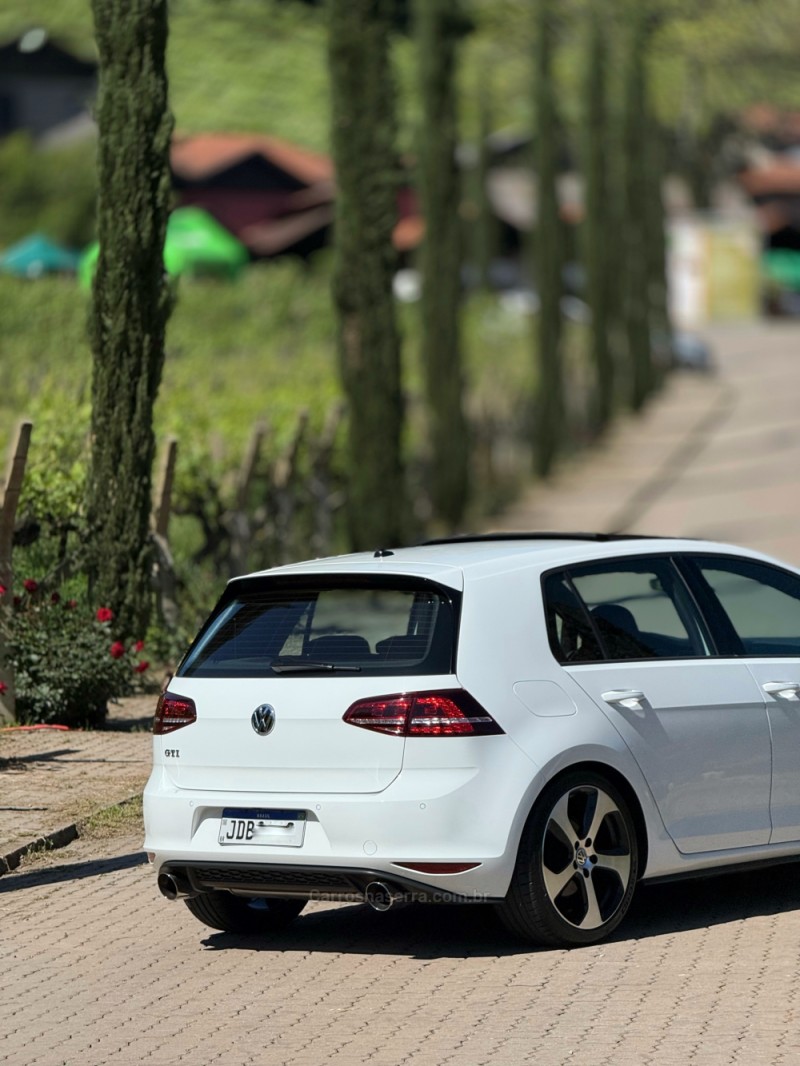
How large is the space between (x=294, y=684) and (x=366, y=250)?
16.2 m

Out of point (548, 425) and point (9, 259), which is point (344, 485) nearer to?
point (548, 425)

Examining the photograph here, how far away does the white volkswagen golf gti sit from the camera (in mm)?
7172

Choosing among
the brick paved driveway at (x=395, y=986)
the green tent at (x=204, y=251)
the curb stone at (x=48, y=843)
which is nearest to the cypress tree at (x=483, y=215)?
the green tent at (x=204, y=251)

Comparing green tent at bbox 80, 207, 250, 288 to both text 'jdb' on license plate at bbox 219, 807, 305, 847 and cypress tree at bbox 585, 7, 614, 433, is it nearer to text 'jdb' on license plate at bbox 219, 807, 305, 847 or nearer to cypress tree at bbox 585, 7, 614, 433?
cypress tree at bbox 585, 7, 614, 433

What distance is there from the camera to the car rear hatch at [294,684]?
286 inches

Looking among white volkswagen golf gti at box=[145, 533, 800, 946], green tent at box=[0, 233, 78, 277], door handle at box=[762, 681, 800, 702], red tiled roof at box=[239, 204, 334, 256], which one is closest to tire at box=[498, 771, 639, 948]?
white volkswagen golf gti at box=[145, 533, 800, 946]

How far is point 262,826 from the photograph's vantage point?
7383 millimetres

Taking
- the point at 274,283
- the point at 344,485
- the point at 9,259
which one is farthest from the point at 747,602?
the point at 9,259

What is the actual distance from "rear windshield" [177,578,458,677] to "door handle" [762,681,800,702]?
1.51 meters

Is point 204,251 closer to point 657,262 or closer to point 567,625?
point 657,262

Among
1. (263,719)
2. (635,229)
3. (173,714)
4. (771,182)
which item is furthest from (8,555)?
(771,182)

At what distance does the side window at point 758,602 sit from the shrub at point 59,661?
11.9 feet

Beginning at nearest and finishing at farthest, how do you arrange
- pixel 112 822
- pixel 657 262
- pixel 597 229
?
pixel 112 822, pixel 597 229, pixel 657 262

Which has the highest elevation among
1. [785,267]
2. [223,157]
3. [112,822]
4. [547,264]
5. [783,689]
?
[223,157]
